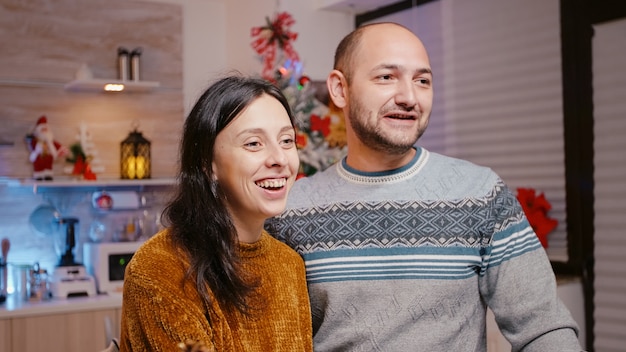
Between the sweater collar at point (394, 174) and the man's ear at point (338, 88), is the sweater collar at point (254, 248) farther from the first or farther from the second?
the man's ear at point (338, 88)

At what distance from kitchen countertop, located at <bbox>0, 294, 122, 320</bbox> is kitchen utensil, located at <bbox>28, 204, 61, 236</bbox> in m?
0.49

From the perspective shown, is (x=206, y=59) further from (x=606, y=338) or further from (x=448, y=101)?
(x=606, y=338)

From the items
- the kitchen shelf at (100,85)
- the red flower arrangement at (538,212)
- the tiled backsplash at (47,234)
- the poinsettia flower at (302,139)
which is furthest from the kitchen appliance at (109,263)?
the red flower arrangement at (538,212)

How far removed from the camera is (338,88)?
72.7 inches

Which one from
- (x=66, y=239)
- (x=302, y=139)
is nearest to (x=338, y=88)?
(x=302, y=139)

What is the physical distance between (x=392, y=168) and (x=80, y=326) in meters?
2.69

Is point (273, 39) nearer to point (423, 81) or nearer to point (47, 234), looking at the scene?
point (47, 234)

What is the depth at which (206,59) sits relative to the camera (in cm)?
502

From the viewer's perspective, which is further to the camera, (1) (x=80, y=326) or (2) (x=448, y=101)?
(2) (x=448, y=101)

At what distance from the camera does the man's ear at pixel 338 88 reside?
183cm

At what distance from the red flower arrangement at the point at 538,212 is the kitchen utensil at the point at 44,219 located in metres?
→ 2.76

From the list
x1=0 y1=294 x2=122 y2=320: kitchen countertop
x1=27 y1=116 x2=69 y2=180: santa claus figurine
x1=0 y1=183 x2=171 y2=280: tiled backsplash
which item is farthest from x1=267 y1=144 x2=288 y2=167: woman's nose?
x1=27 y1=116 x2=69 y2=180: santa claus figurine

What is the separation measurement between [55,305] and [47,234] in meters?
Result: 0.76

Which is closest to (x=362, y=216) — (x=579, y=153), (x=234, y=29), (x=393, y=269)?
(x=393, y=269)
